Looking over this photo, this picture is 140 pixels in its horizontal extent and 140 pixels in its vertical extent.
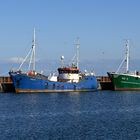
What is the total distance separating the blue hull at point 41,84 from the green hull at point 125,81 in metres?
9.06

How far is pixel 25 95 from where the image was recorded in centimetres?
13325

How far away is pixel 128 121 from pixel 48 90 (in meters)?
67.5

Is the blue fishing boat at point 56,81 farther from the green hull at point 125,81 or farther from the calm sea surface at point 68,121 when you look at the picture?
the calm sea surface at point 68,121

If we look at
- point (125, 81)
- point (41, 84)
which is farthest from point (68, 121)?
point (125, 81)

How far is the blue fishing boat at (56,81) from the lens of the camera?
140m

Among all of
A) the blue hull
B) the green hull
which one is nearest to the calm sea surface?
the blue hull

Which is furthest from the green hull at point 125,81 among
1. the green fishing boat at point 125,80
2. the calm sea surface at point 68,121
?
the calm sea surface at point 68,121

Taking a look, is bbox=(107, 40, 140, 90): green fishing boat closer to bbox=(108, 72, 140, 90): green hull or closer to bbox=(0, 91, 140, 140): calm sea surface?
bbox=(108, 72, 140, 90): green hull

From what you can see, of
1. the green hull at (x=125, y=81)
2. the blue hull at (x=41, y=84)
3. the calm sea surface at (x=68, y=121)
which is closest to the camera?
the calm sea surface at (x=68, y=121)

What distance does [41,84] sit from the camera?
465 feet

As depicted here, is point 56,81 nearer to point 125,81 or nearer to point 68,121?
point 125,81

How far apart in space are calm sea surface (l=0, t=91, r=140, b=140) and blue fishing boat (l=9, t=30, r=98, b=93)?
31735mm

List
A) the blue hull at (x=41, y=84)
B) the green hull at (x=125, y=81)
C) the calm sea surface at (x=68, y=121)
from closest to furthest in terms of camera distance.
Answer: the calm sea surface at (x=68, y=121) → the blue hull at (x=41, y=84) → the green hull at (x=125, y=81)

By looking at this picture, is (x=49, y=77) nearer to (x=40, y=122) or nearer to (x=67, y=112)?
(x=67, y=112)
